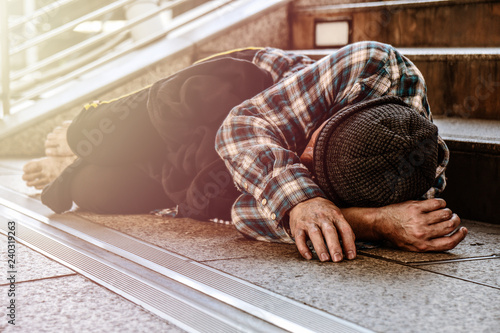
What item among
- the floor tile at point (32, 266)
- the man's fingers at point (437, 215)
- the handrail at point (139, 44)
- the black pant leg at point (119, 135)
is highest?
the handrail at point (139, 44)

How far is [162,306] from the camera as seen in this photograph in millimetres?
1145

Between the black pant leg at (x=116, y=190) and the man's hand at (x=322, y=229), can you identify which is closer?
the man's hand at (x=322, y=229)

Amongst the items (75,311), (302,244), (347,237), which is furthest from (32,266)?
(347,237)

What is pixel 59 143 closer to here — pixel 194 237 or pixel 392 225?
pixel 194 237

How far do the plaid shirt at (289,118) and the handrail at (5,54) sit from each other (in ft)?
6.91

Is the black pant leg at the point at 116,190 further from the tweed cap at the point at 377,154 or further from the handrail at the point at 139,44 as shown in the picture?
the handrail at the point at 139,44

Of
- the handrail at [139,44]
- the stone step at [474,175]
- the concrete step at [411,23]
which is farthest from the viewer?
the handrail at [139,44]

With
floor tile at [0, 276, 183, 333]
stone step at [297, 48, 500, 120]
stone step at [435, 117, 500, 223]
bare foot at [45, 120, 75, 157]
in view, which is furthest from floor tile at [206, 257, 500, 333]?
stone step at [297, 48, 500, 120]

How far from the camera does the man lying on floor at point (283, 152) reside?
1.34 m

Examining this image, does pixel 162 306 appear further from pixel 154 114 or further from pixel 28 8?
pixel 28 8

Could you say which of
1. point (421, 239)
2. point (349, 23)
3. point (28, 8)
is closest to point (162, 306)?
point (421, 239)

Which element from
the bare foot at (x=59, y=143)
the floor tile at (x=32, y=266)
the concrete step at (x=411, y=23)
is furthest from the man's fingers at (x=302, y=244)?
the concrete step at (x=411, y=23)

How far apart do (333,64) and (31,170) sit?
138 cm

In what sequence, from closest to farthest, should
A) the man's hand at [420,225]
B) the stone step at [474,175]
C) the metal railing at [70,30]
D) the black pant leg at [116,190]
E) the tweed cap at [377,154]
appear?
the tweed cap at [377,154], the man's hand at [420,225], the stone step at [474,175], the black pant leg at [116,190], the metal railing at [70,30]
